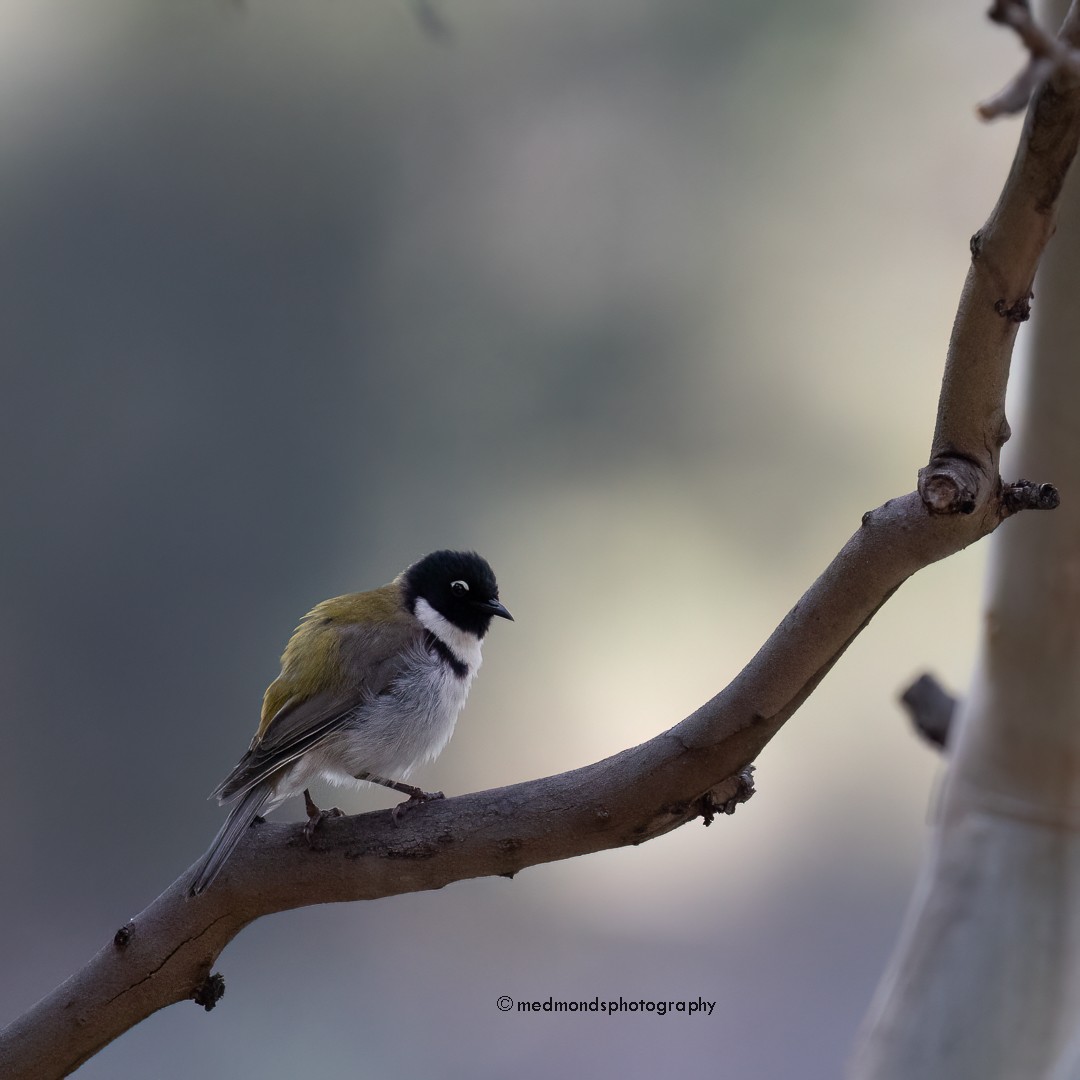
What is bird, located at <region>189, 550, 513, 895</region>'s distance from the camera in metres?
1.98

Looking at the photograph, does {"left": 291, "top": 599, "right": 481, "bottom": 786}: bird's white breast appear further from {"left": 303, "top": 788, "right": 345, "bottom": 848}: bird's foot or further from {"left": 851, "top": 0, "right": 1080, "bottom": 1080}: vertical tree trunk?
{"left": 851, "top": 0, "right": 1080, "bottom": 1080}: vertical tree trunk

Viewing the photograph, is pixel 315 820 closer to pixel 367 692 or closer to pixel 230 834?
pixel 230 834

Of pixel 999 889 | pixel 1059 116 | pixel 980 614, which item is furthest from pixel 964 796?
pixel 1059 116

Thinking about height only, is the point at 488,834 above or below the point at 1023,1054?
above

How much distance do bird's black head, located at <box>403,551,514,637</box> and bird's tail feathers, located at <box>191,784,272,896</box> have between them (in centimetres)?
63

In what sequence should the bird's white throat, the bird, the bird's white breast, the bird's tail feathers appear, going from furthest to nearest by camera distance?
the bird's white throat → the bird's white breast → the bird → the bird's tail feathers

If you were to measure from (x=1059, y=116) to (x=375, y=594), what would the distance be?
1.70 m

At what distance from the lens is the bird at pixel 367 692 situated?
1983 mm

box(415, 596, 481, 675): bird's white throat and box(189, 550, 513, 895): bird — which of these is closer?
box(189, 550, 513, 895): bird

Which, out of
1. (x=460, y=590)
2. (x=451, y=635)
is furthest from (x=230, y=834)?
(x=460, y=590)

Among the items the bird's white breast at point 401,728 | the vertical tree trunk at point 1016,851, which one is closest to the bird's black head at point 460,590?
the bird's white breast at point 401,728

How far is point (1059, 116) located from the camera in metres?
1.06

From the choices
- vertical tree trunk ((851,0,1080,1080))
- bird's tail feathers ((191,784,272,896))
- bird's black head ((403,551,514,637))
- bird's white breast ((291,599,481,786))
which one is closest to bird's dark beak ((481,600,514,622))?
bird's black head ((403,551,514,637))

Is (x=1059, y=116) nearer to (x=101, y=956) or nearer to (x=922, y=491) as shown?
(x=922, y=491)
